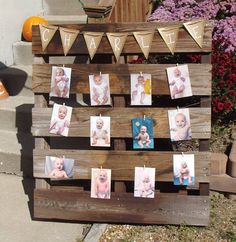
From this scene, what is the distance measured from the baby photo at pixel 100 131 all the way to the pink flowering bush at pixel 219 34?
130cm

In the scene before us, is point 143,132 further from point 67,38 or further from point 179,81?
point 67,38

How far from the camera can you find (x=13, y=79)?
6281 millimetres

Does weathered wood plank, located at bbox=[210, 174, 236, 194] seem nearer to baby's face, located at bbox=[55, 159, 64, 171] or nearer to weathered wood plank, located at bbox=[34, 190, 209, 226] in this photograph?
weathered wood plank, located at bbox=[34, 190, 209, 226]

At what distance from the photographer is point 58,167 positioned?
4.29 meters

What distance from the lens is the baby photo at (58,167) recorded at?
4266 mm

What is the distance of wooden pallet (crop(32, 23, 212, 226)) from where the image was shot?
406 centimetres

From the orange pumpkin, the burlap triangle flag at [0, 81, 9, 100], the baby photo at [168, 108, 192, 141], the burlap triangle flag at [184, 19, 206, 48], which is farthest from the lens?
the orange pumpkin

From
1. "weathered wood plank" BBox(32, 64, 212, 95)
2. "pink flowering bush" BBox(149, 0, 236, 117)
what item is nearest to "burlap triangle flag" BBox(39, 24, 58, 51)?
"weathered wood plank" BBox(32, 64, 212, 95)

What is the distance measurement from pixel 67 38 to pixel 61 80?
1.07 feet

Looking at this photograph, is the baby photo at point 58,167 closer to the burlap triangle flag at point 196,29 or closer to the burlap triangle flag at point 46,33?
the burlap triangle flag at point 46,33

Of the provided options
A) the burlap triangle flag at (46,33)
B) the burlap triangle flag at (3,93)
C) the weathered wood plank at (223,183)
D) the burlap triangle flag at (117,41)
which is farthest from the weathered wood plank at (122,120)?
the burlap triangle flag at (3,93)

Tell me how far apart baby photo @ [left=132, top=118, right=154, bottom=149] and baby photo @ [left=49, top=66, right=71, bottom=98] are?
22.8 inches

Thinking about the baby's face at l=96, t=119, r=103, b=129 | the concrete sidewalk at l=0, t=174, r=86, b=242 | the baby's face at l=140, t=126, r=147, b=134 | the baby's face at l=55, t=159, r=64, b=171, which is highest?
the baby's face at l=96, t=119, r=103, b=129

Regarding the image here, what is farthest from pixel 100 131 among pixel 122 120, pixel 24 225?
pixel 24 225
